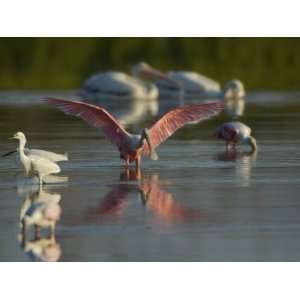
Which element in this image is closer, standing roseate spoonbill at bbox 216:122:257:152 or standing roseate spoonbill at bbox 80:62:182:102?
standing roseate spoonbill at bbox 216:122:257:152

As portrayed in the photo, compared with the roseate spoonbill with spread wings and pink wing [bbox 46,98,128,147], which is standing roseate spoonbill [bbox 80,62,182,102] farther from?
pink wing [bbox 46,98,128,147]

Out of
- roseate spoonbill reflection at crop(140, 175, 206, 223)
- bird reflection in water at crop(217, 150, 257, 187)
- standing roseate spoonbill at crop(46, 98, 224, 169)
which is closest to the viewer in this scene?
roseate spoonbill reflection at crop(140, 175, 206, 223)

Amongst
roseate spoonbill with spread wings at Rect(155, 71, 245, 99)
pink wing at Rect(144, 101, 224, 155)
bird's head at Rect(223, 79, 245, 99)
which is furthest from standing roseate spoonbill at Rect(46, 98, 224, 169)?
roseate spoonbill with spread wings at Rect(155, 71, 245, 99)

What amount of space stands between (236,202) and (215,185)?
139 centimetres

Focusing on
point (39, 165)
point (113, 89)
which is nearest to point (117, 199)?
point (39, 165)

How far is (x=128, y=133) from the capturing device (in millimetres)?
18406

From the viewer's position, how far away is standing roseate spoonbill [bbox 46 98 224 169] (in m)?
18.0

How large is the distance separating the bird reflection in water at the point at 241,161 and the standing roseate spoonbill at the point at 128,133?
871 mm

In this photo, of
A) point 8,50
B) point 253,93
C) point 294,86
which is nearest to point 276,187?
point 253,93

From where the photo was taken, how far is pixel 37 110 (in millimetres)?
31312

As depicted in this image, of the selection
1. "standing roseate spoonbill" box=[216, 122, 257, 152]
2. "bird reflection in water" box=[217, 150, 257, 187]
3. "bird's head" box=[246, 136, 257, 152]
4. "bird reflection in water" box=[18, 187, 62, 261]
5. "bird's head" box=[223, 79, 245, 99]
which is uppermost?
"bird's head" box=[223, 79, 245, 99]

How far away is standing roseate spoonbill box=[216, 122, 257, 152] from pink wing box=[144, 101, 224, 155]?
6.21 feet

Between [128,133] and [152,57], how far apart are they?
30576 millimetres

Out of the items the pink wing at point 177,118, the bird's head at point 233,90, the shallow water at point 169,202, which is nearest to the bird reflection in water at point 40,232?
the shallow water at point 169,202
